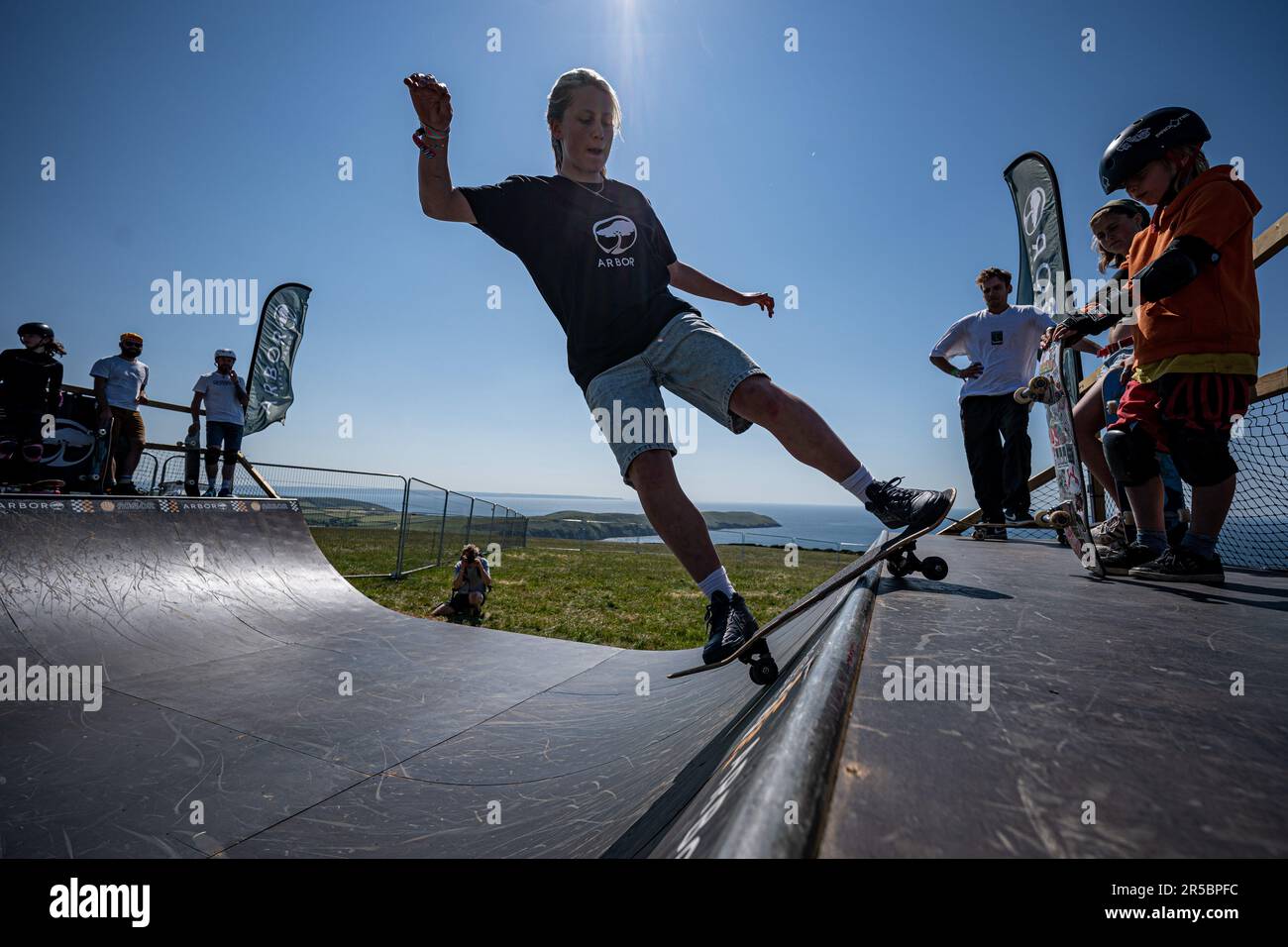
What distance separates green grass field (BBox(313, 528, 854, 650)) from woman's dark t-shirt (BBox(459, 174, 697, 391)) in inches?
192

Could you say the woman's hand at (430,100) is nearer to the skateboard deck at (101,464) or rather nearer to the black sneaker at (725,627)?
the black sneaker at (725,627)

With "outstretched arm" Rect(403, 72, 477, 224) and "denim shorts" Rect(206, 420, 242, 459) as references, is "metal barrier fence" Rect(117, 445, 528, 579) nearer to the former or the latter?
"denim shorts" Rect(206, 420, 242, 459)

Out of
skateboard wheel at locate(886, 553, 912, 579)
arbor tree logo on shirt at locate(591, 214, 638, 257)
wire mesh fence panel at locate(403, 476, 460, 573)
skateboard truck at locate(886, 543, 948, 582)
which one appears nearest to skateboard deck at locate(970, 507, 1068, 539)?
skateboard truck at locate(886, 543, 948, 582)

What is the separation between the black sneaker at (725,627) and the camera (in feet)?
5.55

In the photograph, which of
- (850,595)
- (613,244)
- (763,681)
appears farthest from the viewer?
(613,244)

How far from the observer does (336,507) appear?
1109 cm

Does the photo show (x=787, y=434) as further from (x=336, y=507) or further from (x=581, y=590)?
(x=336, y=507)

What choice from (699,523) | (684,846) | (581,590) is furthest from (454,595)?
(684,846)

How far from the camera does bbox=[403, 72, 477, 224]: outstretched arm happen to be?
1.85 meters

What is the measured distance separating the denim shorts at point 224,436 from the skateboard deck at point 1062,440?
9334 millimetres

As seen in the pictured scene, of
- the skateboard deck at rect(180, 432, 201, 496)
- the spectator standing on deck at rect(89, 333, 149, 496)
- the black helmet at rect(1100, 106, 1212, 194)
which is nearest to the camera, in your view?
the black helmet at rect(1100, 106, 1212, 194)

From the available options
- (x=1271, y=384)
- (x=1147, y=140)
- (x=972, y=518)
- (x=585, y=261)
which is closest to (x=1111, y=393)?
(x=1271, y=384)
